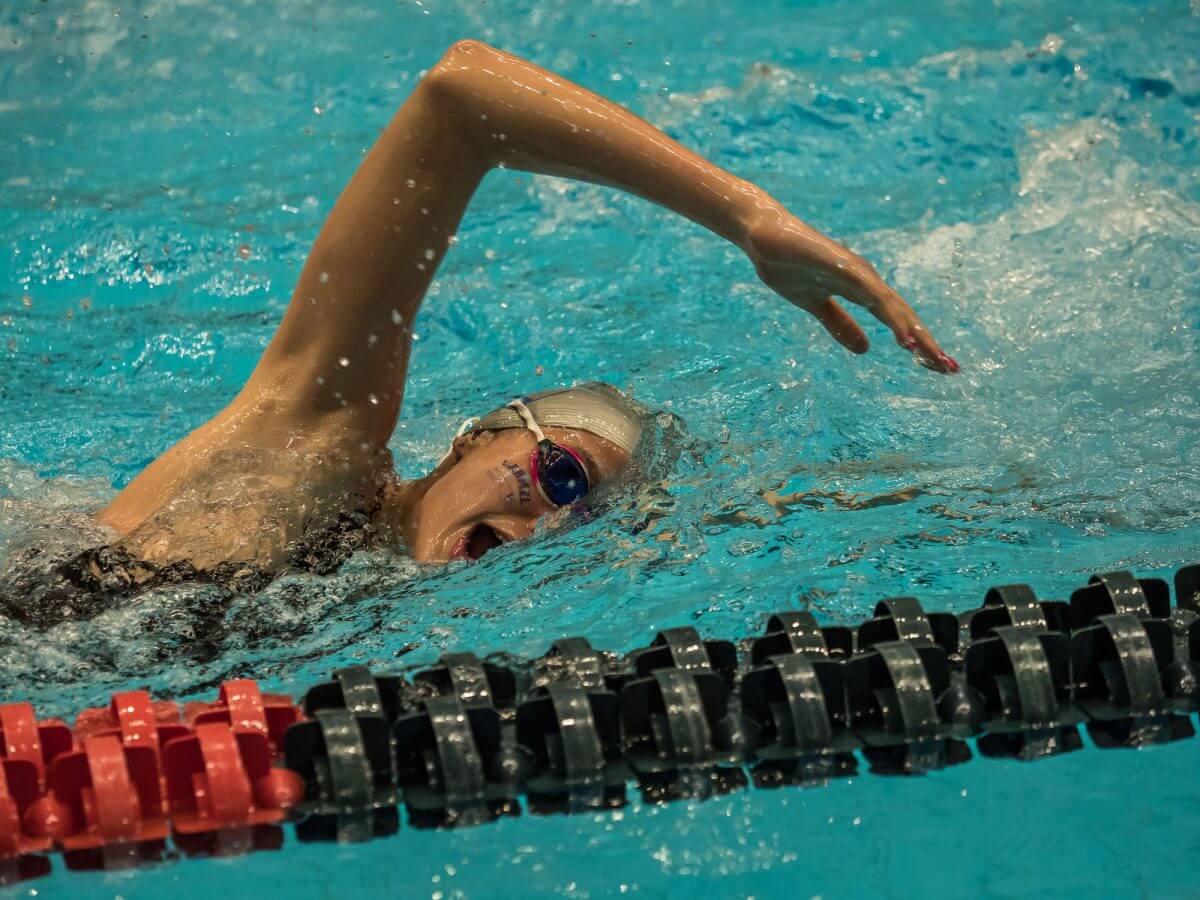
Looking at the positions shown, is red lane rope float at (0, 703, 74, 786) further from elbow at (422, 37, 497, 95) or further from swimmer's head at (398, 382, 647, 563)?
elbow at (422, 37, 497, 95)

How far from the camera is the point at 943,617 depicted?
75.8 inches

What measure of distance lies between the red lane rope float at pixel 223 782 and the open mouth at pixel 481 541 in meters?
0.70

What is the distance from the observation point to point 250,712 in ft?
5.47

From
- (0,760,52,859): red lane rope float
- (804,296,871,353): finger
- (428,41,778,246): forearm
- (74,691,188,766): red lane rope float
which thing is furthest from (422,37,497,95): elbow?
(0,760,52,859): red lane rope float

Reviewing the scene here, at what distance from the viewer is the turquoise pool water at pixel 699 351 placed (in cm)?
Answer: 177

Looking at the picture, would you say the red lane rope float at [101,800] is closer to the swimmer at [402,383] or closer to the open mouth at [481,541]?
the swimmer at [402,383]

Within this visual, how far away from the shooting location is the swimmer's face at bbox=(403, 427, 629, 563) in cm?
226

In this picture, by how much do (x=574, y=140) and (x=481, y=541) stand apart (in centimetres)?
70

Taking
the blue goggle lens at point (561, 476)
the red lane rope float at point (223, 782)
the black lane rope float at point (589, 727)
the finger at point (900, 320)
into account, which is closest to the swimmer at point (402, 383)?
the blue goggle lens at point (561, 476)

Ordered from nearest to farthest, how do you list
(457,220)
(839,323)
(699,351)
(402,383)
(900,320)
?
(900,320) < (839,323) < (457,220) < (402,383) < (699,351)

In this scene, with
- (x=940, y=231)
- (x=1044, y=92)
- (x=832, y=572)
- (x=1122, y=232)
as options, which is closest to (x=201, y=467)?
(x=832, y=572)

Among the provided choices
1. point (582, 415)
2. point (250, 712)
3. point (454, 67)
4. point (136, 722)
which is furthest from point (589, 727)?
point (454, 67)

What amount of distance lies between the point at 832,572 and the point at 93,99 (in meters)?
3.67

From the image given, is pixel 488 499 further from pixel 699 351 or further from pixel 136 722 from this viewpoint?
pixel 699 351
